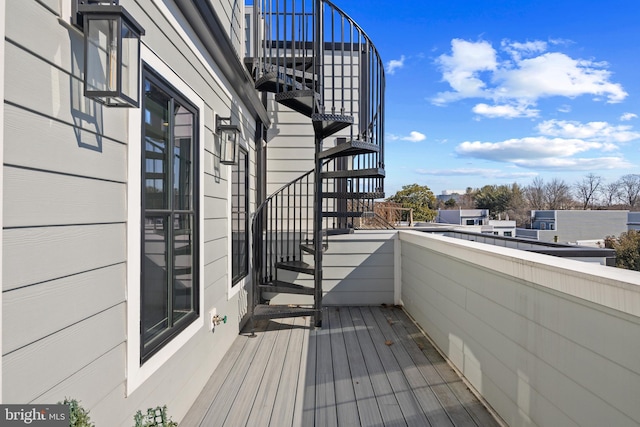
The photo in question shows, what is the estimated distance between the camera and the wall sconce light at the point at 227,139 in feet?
9.12

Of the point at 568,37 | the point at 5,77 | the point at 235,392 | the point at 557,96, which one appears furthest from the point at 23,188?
the point at 557,96

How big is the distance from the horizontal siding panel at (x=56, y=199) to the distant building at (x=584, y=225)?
25284 mm

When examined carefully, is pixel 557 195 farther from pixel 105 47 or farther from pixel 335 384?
pixel 105 47

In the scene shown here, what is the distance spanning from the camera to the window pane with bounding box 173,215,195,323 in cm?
202

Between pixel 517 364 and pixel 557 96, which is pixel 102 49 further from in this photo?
pixel 557 96

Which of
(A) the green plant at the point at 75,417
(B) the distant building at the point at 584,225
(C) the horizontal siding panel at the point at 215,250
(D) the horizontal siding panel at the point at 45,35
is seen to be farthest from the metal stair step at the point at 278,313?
(B) the distant building at the point at 584,225

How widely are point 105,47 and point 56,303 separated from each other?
846 millimetres

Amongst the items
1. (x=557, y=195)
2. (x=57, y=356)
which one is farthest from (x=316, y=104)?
(x=557, y=195)

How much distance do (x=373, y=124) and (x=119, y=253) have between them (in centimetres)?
308

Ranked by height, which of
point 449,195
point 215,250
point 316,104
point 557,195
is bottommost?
point 215,250

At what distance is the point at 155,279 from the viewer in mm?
1785

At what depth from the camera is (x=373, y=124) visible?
3885 millimetres

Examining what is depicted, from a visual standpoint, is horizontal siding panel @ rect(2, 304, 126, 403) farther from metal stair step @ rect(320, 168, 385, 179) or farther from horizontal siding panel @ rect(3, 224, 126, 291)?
metal stair step @ rect(320, 168, 385, 179)

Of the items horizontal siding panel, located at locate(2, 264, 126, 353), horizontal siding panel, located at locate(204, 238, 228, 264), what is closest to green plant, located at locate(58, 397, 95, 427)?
horizontal siding panel, located at locate(2, 264, 126, 353)
